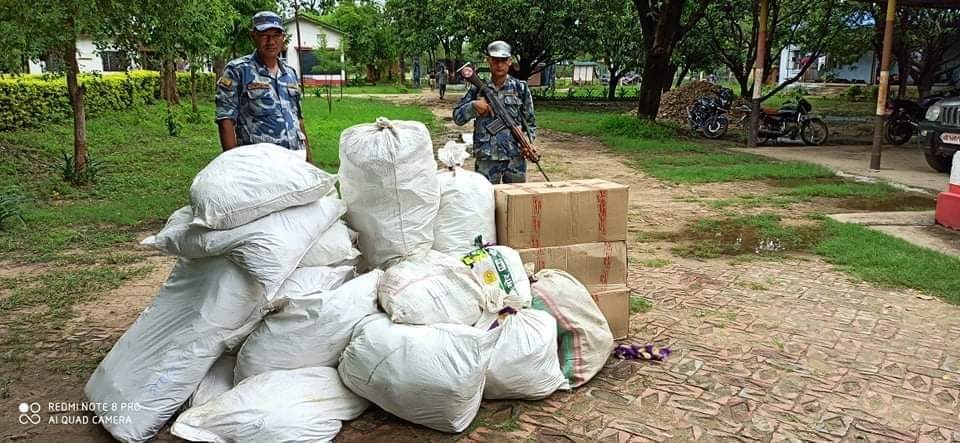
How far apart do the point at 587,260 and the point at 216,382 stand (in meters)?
1.62

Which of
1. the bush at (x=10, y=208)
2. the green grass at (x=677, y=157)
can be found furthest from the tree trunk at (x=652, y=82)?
the bush at (x=10, y=208)

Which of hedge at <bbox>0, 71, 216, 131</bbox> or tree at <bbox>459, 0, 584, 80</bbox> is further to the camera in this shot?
tree at <bbox>459, 0, 584, 80</bbox>

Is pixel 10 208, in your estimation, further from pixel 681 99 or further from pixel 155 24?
pixel 681 99

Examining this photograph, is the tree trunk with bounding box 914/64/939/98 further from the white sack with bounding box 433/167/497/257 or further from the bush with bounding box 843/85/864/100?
the white sack with bounding box 433/167/497/257

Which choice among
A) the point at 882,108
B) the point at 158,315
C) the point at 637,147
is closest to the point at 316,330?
the point at 158,315

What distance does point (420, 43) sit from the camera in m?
22.6

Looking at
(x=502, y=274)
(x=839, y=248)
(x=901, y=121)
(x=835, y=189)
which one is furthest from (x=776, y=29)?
(x=502, y=274)

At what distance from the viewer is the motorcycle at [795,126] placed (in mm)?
12000

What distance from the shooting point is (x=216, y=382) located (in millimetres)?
2604

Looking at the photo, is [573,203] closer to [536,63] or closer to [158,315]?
[158,315]

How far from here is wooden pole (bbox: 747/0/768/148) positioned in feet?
35.4

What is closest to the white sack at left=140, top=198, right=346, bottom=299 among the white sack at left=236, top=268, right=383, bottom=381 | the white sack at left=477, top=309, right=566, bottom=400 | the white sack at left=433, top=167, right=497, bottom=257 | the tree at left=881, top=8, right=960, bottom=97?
the white sack at left=236, top=268, right=383, bottom=381

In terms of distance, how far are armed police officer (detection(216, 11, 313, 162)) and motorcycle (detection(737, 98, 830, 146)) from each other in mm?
10326

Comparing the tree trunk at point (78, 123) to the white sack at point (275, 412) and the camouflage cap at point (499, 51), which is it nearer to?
the camouflage cap at point (499, 51)
